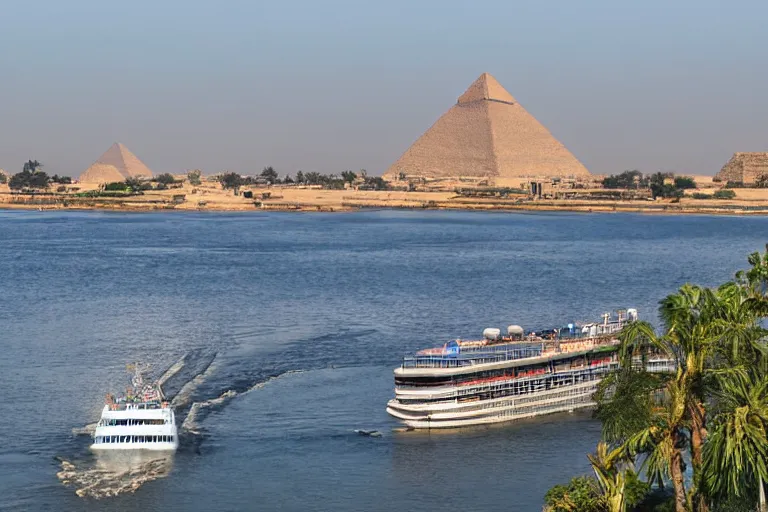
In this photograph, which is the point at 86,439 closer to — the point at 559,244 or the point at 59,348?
the point at 59,348

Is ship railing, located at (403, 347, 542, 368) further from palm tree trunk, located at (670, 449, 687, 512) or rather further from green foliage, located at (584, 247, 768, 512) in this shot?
palm tree trunk, located at (670, 449, 687, 512)

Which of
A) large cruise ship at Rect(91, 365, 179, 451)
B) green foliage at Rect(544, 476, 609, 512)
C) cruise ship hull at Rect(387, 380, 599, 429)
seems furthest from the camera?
cruise ship hull at Rect(387, 380, 599, 429)

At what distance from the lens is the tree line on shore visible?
20969 millimetres

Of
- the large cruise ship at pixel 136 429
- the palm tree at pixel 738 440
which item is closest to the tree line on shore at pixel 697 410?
the palm tree at pixel 738 440

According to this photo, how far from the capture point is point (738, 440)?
20656 millimetres

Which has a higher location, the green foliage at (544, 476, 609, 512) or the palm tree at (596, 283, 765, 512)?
the palm tree at (596, 283, 765, 512)

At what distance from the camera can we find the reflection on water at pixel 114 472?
32.4m

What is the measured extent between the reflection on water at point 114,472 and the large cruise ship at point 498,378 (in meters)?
8.27

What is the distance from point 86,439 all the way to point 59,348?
53.5 feet

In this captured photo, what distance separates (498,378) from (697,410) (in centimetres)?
1833

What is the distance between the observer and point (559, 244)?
126 metres

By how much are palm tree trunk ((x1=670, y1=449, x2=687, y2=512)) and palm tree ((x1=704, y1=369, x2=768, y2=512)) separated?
2.28 feet

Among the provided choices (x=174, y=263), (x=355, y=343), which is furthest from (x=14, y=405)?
(x=174, y=263)

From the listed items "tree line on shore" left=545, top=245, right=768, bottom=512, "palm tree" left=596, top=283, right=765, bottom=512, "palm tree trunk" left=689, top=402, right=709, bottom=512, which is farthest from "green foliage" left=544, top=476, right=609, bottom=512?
"palm tree trunk" left=689, top=402, right=709, bottom=512
